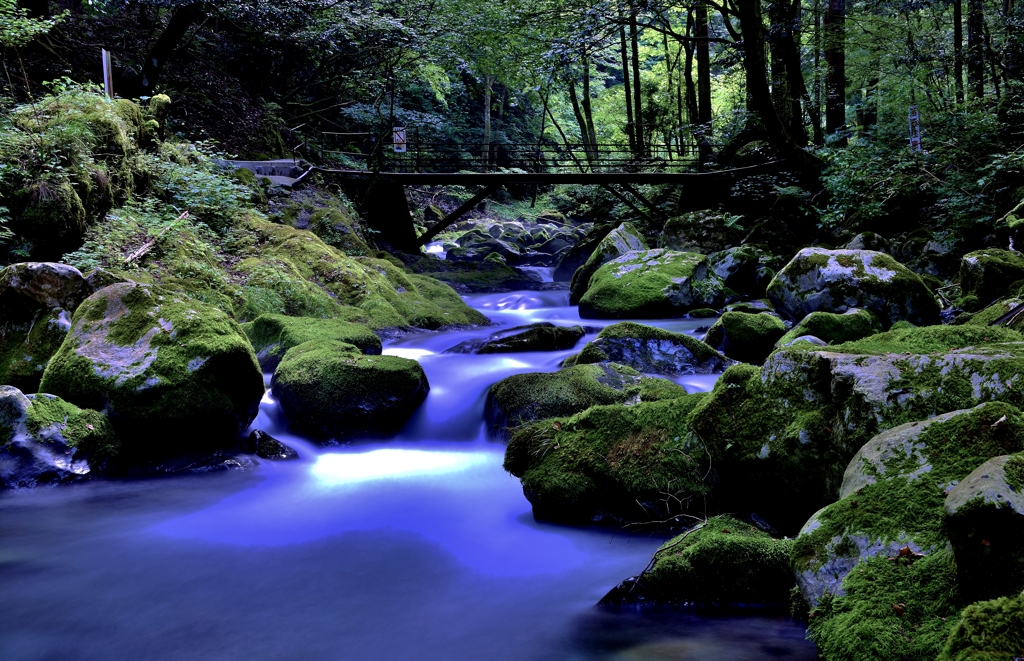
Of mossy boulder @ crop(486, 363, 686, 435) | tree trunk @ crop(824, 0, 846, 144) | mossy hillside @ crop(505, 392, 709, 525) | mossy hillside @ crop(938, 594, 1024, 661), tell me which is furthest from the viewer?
tree trunk @ crop(824, 0, 846, 144)

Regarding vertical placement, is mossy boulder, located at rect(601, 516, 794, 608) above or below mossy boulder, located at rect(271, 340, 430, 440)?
below

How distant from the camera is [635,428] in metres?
4.59

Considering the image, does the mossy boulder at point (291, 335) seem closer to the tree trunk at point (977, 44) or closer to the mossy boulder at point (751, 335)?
the mossy boulder at point (751, 335)

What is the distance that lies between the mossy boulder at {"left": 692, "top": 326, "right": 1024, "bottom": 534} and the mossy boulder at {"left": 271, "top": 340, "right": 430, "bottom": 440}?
3.69m

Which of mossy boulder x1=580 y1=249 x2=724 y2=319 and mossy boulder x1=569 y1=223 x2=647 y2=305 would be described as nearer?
mossy boulder x1=580 y1=249 x2=724 y2=319

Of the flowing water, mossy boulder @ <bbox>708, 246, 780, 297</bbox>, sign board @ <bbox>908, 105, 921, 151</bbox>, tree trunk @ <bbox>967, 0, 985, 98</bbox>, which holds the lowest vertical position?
the flowing water

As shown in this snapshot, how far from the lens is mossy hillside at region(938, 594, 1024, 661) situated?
1.67 metres

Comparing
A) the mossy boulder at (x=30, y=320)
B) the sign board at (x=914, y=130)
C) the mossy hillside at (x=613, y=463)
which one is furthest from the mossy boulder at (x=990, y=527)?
the sign board at (x=914, y=130)

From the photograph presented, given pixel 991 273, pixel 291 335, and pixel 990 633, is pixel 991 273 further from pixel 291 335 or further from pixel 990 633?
pixel 291 335

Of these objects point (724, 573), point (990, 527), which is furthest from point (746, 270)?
point (990, 527)

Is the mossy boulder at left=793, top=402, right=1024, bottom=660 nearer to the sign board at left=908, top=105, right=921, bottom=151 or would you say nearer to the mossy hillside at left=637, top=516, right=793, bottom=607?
the mossy hillside at left=637, top=516, right=793, bottom=607

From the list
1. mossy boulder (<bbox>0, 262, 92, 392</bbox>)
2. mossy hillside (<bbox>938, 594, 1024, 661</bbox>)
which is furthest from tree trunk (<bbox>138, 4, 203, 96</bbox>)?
mossy hillside (<bbox>938, 594, 1024, 661</bbox>)

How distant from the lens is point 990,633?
1.72 meters

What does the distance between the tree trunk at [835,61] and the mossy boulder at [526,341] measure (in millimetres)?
8063
